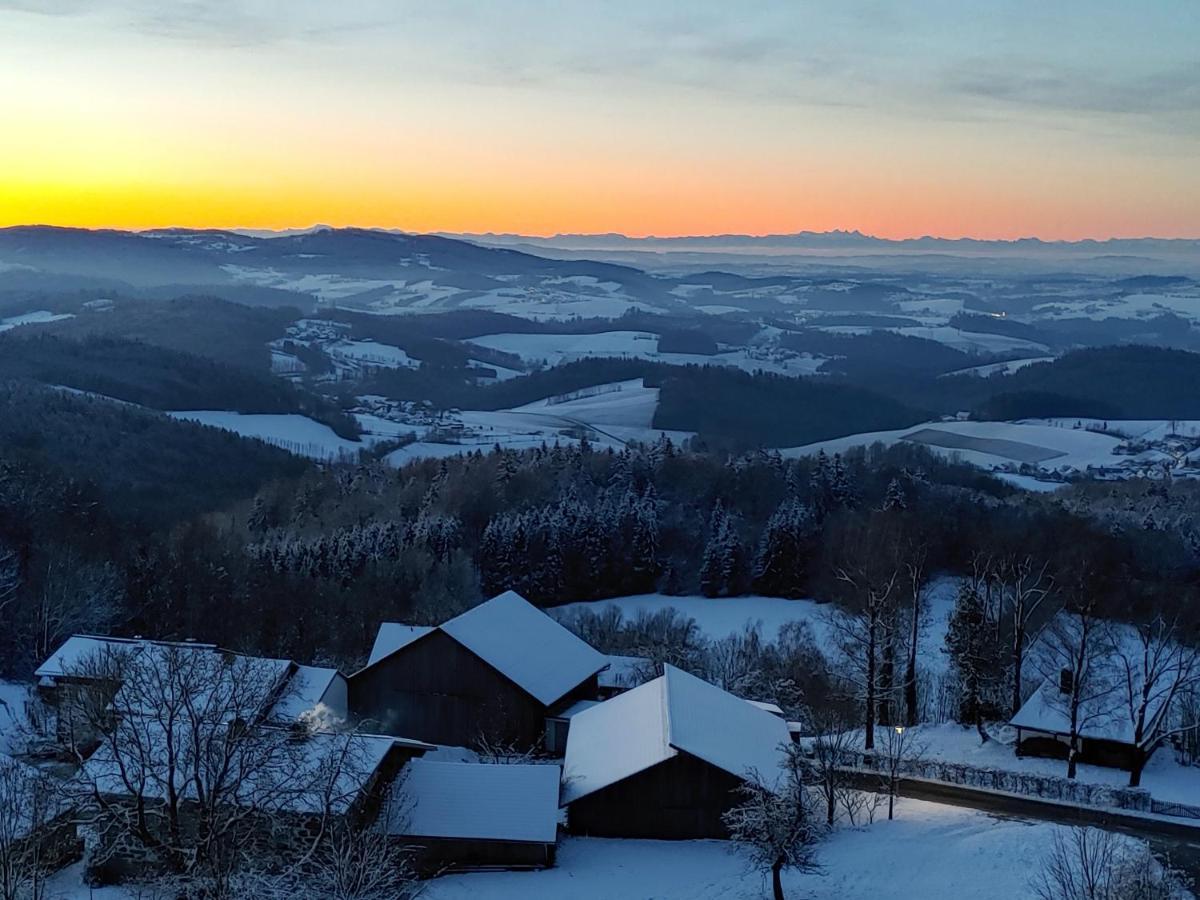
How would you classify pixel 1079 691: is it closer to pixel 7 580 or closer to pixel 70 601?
pixel 70 601

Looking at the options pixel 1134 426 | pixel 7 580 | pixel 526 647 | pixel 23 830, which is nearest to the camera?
pixel 23 830

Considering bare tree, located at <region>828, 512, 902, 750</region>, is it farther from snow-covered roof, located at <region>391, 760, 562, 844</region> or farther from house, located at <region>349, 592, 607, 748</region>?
snow-covered roof, located at <region>391, 760, 562, 844</region>

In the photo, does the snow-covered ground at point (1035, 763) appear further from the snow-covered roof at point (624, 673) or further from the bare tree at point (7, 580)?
the bare tree at point (7, 580)

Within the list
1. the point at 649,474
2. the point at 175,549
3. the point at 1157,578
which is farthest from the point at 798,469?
the point at 175,549

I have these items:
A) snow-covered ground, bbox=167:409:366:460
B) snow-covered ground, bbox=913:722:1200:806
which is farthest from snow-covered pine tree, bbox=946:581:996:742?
snow-covered ground, bbox=167:409:366:460

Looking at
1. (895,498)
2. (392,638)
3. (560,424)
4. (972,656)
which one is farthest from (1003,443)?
(392,638)

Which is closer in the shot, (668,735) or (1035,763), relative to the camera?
(668,735)

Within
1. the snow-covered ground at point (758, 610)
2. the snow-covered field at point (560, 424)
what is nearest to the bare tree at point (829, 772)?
the snow-covered ground at point (758, 610)
